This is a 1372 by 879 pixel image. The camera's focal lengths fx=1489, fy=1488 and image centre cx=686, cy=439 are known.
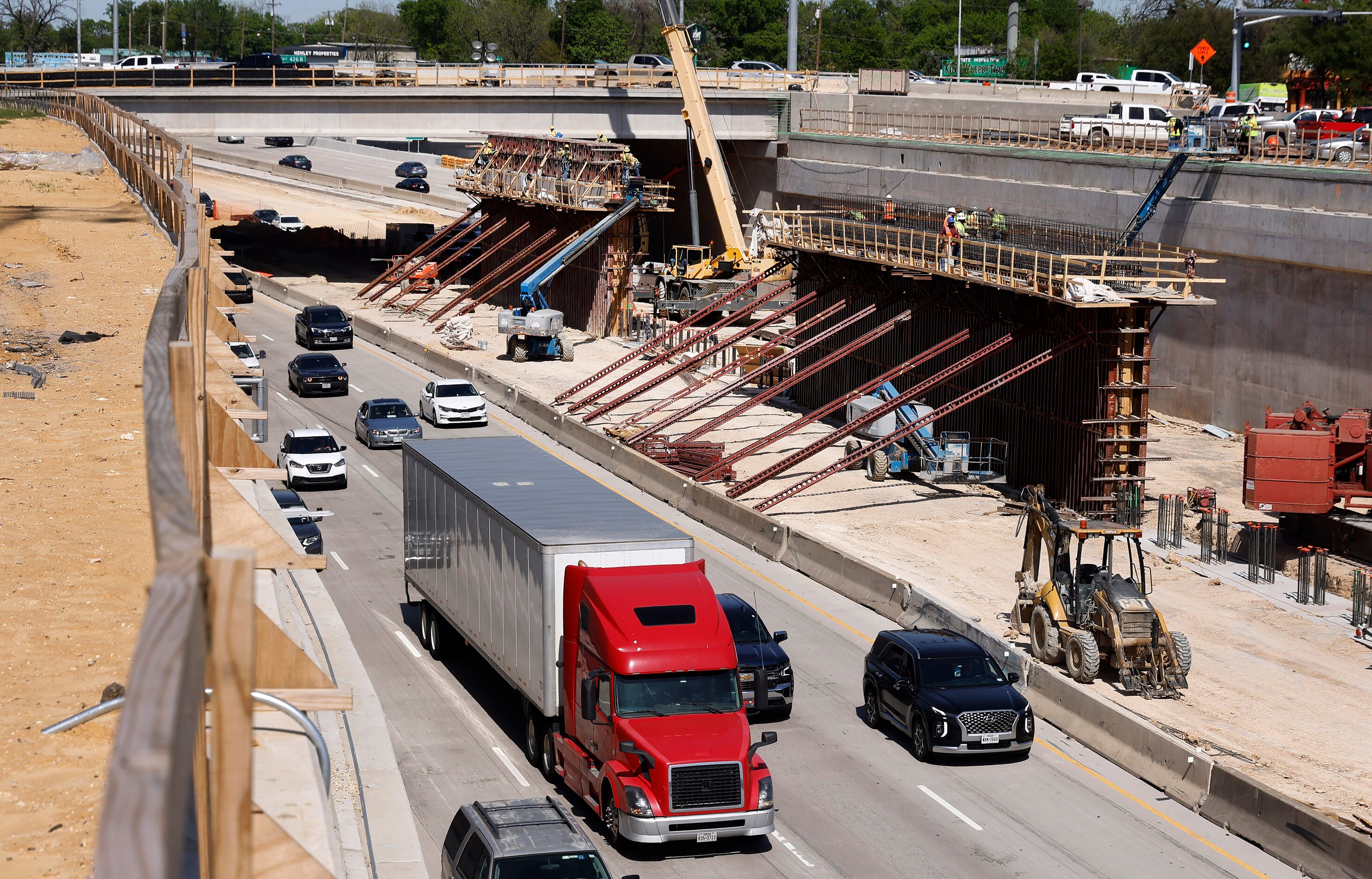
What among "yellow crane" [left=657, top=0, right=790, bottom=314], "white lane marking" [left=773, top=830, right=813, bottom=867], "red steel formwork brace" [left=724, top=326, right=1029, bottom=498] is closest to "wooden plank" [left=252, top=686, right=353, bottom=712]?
"white lane marking" [left=773, top=830, right=813, bottom=867]

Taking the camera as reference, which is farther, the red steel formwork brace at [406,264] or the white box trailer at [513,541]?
the red steel formwork brace at [406,264]

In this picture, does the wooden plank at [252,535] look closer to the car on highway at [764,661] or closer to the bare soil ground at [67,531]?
the bare soil ground at [67,531]

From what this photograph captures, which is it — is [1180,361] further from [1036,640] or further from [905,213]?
[1036,640]

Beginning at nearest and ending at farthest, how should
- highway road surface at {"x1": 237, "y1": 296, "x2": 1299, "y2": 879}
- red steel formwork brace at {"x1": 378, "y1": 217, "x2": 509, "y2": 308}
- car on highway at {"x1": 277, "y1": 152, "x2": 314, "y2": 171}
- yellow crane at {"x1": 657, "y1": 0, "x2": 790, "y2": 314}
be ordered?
highway road surface at {"x1": 237, "y1": 296, "x2": 1299, "y2": 879}
yellow crane at {"x1": 657, "y1": 0, "x2": 790, "y2": 314}
red steel formwork brace at {"x1": 378, "y1": 217, "x2": 509, "y2": 308}
car on highway at {"x1": 277, "y1": 152, "x2": 314, "y2": 171}

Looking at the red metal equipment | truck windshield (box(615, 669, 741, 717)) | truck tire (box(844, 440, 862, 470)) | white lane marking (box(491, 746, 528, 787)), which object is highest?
the red metal equipment

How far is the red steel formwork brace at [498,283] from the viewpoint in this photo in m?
66.1

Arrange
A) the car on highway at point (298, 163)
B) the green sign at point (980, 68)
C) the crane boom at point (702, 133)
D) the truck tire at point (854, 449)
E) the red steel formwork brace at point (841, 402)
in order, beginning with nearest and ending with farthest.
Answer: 1. the red steel formwork brace at point (841, 402)
2. the truck tire at point (854, 449)
3. the crane boom at point (702, 133)
4. the green sign at point (980, 68)
5. the car on highway at point (298, 163)

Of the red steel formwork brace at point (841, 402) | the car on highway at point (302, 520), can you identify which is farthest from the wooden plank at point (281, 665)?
the red steel formwork brace at point (841, 402)

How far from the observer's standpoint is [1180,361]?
168 ft

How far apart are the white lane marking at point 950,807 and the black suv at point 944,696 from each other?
989 millimetres

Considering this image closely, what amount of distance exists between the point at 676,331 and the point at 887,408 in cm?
1515

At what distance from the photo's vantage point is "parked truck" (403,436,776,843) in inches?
714

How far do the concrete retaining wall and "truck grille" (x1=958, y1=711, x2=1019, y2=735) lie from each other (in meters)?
1.85

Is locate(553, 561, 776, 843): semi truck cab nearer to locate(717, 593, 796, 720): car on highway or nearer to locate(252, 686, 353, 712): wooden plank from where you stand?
locate(717, 593, 796, 720): car on highway
